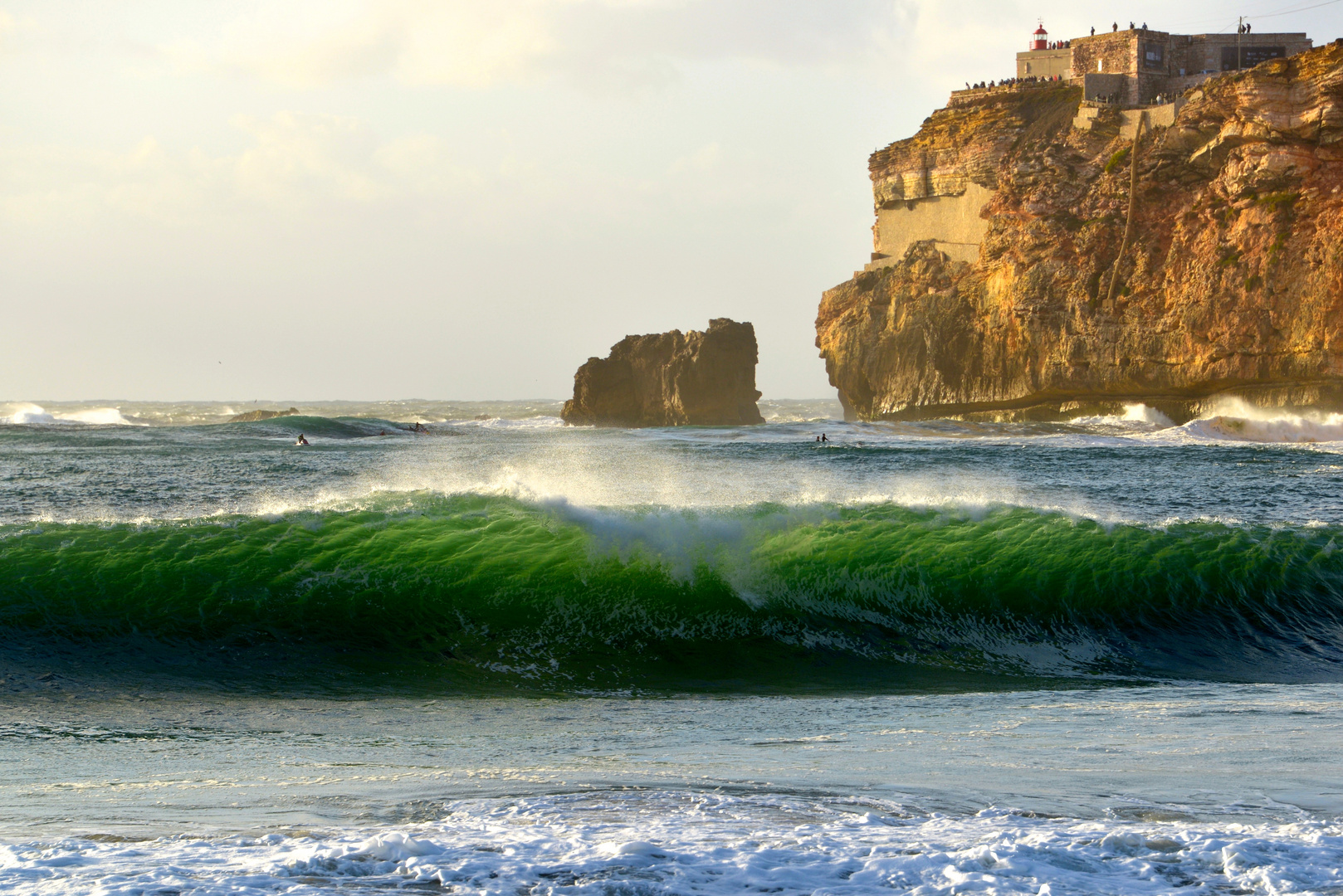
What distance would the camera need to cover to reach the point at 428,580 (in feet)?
30.8

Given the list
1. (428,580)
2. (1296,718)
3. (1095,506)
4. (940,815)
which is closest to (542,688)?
(428,580)

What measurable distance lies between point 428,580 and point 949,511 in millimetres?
6465

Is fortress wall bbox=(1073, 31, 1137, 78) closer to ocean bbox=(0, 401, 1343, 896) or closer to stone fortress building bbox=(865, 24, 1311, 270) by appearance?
stone fortress building bbox=(865, 24, 1311, 270)

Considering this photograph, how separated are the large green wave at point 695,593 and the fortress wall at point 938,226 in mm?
45230

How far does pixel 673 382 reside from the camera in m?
58.5

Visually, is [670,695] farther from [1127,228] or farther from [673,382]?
[673,382]

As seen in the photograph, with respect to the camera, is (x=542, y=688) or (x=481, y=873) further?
(x=542, y=688)

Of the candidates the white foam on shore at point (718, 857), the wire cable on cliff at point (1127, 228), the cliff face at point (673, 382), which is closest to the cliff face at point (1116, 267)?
the wire cable on cliff at point (1127, 228)

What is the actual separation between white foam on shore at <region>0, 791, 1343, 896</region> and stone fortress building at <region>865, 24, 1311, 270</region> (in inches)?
1999

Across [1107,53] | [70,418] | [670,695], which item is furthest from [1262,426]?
[70,418]

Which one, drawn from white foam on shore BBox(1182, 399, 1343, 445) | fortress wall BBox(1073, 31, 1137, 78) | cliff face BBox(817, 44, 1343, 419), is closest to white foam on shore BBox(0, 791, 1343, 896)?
white foam on shore BBox(1182, 399, 1343, 445)

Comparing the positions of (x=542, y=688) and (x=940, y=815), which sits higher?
(x=940, y=815)

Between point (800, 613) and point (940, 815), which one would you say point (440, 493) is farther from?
point (940, 815)

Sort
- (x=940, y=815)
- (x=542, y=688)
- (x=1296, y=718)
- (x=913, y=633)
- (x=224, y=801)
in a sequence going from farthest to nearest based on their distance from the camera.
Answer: (x=913, y=633)
(x=542, y=688)
(x=1296, y=718)
(x=224, y=801)
(x=940, y=815)
